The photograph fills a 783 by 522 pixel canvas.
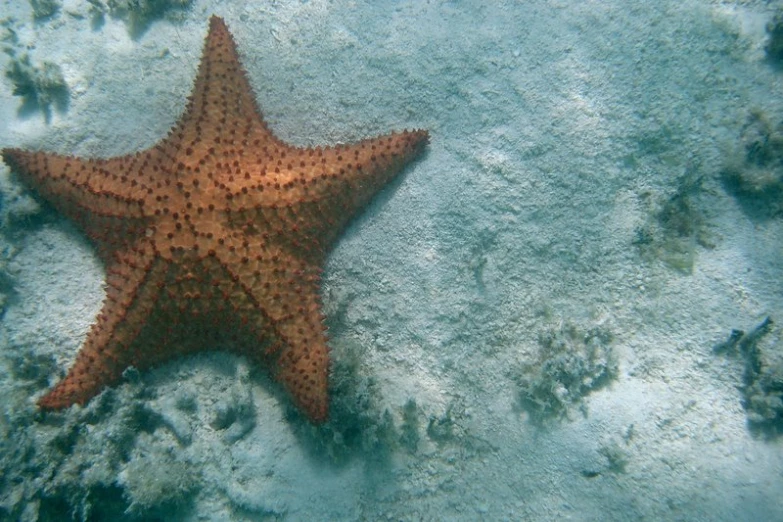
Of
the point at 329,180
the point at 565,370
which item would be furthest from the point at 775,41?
the point at 329,180

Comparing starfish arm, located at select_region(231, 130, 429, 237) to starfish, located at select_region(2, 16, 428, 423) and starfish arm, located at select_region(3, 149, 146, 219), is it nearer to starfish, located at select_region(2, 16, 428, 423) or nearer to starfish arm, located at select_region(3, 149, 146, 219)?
starfish, located at select_region(2, 16, 428, 423)

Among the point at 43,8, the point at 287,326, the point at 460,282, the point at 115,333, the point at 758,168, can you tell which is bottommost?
the point at 115,333

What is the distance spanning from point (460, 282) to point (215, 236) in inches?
86.5

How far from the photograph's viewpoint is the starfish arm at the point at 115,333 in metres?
3.81

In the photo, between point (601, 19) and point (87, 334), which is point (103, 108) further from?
point (601, 19)

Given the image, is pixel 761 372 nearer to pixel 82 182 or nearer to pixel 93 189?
pixel 93 189

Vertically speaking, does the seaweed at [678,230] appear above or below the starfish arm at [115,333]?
above

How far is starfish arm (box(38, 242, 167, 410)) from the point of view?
381 cm

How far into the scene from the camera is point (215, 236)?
3.77 meters

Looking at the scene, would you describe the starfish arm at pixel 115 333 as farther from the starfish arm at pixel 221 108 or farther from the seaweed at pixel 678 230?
the seaweed at pixel 678 230

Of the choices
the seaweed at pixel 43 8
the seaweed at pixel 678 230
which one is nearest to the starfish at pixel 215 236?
the seaweed at pixel 43 8

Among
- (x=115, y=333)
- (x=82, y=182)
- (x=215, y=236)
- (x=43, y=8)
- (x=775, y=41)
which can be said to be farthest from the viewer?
(x=43, y=8)

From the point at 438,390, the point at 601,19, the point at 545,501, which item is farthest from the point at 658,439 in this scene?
the point at 601,19

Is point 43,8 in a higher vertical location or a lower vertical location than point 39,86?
higher
